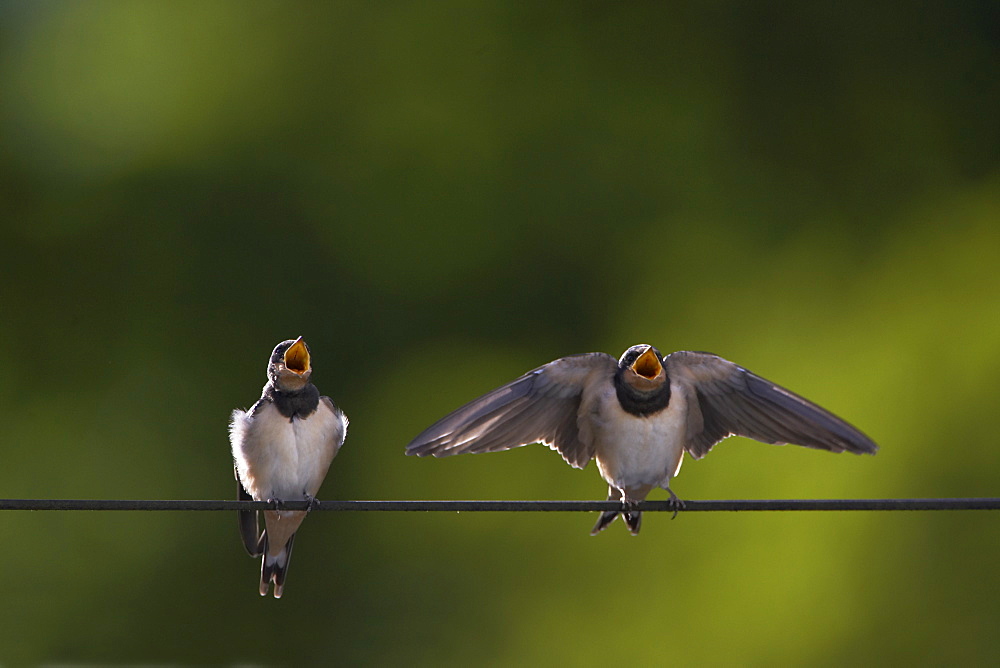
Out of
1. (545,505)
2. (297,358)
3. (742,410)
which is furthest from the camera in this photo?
(742,410)

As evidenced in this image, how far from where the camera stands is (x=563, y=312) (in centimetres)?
717

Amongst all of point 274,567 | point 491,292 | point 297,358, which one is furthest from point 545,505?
point 491,292

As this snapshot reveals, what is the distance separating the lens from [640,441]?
117 inches

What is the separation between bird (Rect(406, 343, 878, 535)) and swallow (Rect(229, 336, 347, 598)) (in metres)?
0.42

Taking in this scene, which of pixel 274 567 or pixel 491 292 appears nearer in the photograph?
pixel 274 567

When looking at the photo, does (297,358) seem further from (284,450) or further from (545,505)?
(545,505)

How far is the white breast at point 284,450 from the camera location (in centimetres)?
296

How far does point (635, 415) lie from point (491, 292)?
458 centimetres

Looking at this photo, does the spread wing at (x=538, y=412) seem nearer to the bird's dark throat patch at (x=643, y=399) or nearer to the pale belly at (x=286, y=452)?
the bird's dark throat patch at (x=643, y=399)

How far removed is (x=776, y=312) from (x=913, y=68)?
93.0 inches

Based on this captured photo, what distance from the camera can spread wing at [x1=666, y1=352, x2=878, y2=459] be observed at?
2814 millimetres

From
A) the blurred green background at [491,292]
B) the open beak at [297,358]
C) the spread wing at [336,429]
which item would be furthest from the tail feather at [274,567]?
the blurred green background at [491,292]

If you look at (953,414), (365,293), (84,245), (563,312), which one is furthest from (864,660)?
(84,245)

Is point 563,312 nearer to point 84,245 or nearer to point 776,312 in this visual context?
point 776,312
